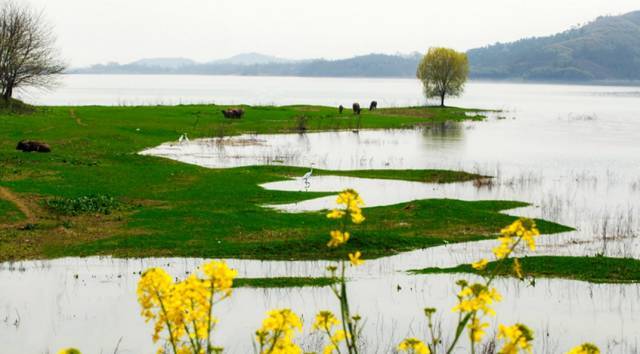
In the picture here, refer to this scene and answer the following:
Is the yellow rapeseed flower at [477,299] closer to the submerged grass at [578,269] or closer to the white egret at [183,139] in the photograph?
the submerged grass at [578,269]

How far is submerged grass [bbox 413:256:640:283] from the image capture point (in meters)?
22.5

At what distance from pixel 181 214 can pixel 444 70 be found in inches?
3436

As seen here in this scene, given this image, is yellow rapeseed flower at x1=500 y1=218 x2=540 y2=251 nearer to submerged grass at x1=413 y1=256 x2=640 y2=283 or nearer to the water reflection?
the water reflection

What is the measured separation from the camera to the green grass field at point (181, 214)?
25.6 meters

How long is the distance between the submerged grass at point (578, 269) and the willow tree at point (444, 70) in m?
90.4

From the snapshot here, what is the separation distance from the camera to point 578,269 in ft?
76.2

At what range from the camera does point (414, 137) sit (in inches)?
2800

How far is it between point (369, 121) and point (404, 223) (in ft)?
177

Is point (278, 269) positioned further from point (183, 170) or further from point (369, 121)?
point (369, 121)

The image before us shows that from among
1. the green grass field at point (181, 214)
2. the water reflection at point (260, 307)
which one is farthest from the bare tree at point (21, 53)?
the water reflection at point (260, 307)

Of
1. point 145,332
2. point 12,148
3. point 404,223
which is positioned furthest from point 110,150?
point 145,332

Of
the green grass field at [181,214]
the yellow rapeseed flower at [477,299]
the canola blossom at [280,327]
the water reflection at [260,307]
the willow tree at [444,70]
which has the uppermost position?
the willow tree at [444,70]

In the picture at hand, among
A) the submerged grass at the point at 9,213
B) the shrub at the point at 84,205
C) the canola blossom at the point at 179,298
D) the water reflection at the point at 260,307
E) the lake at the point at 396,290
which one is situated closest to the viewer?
the canola blossom at the point at 179,298

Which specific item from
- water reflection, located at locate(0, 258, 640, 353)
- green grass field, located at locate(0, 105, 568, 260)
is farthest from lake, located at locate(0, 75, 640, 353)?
green grass field, located at locate(0, 105, 568, 260)
